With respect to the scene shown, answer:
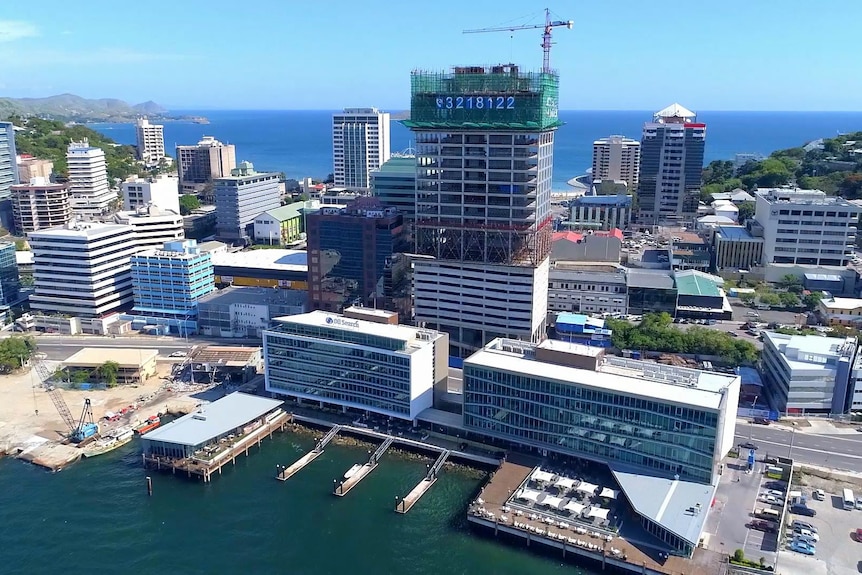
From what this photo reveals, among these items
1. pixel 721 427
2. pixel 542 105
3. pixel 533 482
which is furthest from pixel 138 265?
pixel 721 427

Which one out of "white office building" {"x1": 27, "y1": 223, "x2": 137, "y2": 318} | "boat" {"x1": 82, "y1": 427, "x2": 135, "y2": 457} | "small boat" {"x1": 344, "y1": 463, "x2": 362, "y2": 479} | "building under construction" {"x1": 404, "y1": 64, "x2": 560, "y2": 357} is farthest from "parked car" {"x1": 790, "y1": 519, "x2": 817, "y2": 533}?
"white office building" {"x1": 27, "y1": 223, "x2": 137, "y2": 318}

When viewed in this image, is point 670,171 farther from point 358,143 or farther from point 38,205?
point 38,205

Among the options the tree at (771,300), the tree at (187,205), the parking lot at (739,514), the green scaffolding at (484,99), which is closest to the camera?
the parking lot at (739,514)

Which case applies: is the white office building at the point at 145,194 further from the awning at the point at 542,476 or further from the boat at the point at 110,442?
the awning at the point at 542,476

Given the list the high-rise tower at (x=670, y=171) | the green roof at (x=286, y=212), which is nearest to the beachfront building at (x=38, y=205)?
the green roof at (x=286, y=212)

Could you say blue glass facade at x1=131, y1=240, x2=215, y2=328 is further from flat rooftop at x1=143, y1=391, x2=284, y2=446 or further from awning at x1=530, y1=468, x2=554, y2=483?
awning at x1=530, y1=468, x2=554, y2=483

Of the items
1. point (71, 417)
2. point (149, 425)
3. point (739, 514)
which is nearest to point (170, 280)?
point (71, 417)
